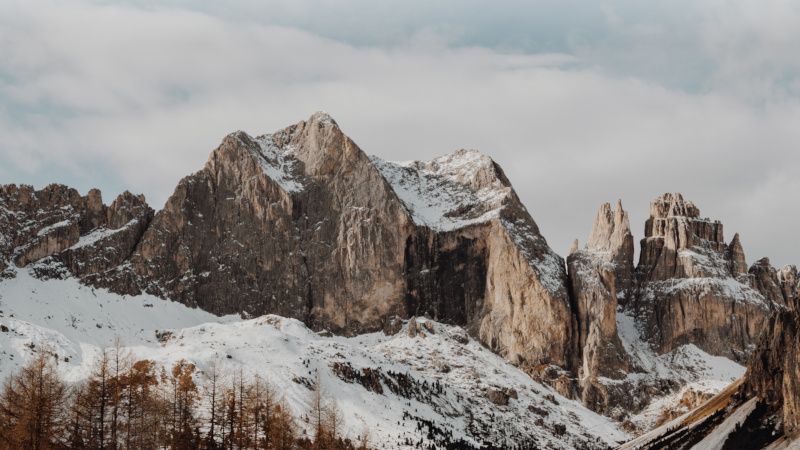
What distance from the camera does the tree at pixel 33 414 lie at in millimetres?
119300

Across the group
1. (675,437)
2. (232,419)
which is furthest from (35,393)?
(675,437)

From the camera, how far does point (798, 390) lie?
461 feet

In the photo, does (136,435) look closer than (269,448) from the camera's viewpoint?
Yes

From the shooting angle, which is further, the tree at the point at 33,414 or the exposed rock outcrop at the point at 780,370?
the exposed rock outcrop at the point at 780,370

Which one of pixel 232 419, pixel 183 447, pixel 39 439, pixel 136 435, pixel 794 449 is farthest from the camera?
pixel 232 419

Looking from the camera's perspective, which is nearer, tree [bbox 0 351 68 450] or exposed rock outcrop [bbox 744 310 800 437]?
tree [bbox 0 351 68 450]

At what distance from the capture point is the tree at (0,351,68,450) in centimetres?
11930

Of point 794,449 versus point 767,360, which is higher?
point 767,360

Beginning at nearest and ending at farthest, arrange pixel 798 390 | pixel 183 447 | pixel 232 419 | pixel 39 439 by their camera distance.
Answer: pixel 39 439
pixel 798 390
pixel 183 447
pixel 232 419

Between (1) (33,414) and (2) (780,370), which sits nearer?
(1) (33,414)

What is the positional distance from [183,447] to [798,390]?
83384 millimetres

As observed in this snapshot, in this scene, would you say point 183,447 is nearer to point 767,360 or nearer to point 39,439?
point 39,439

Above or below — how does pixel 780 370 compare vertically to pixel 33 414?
above

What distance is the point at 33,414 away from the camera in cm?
12088
